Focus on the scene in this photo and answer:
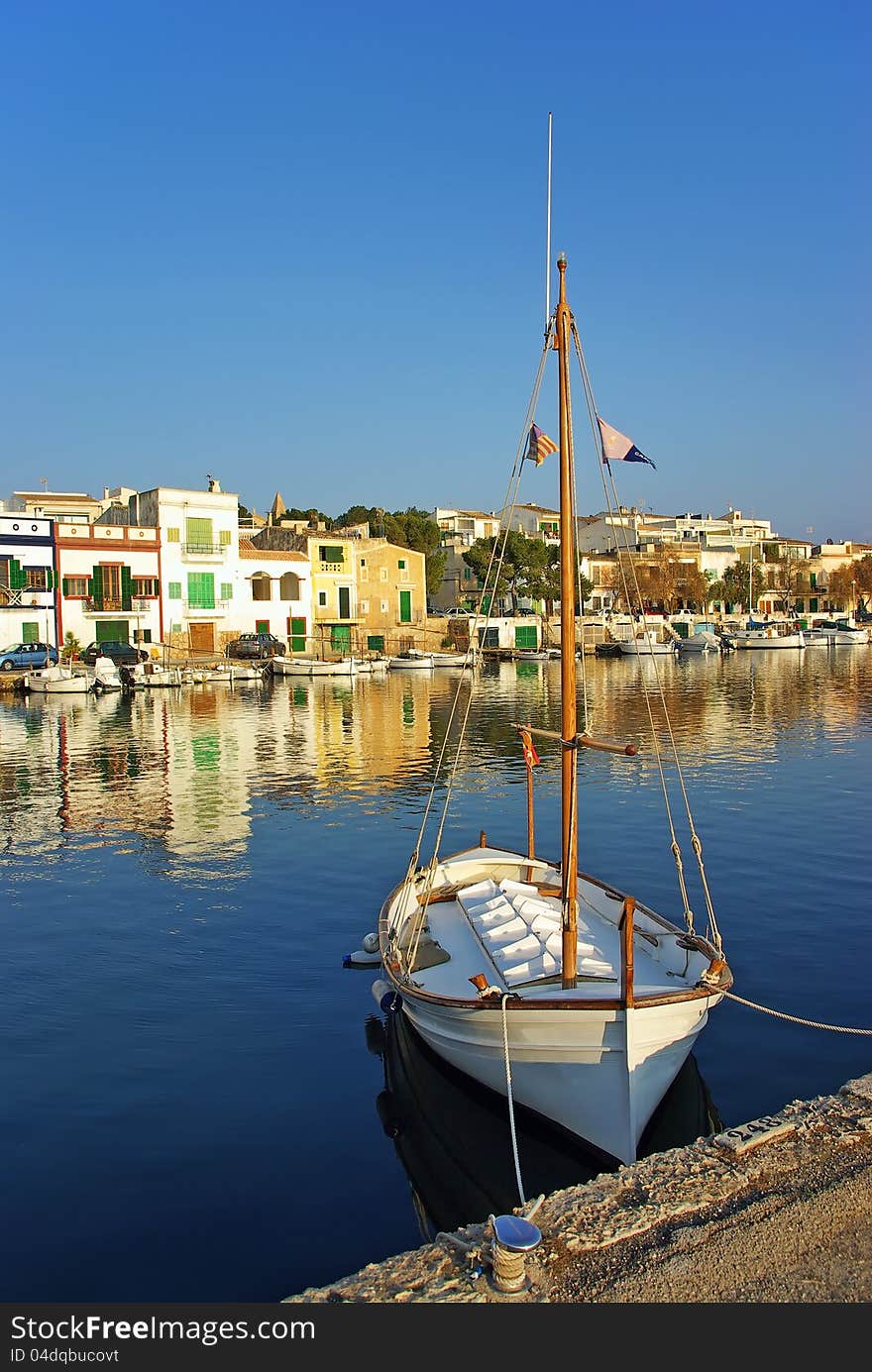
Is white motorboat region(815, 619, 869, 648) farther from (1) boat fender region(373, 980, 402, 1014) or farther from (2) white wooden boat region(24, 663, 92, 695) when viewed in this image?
(1) boat fender region(373, 980, 402, 1014)

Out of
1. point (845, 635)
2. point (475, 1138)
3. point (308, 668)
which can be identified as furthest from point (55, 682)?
point (845, 635)

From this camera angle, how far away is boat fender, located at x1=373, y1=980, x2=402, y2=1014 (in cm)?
1211

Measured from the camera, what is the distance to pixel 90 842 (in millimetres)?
22000

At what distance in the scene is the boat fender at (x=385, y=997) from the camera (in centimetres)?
1211

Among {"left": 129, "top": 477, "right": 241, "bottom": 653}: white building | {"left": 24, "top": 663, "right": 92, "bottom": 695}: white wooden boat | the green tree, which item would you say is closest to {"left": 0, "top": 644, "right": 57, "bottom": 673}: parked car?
{"left": 24, "top": 663, "right": 92, "bottom": 695}: white wooden boat

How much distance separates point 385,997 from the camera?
40.5ft

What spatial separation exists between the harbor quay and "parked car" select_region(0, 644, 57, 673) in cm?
5552

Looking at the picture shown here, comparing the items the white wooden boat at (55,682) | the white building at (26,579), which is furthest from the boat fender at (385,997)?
the white building at (26,579)

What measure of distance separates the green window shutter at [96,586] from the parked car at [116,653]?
2.58m

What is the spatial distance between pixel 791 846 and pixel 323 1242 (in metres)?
14.8

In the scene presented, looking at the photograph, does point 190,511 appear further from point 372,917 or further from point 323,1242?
point 323,1242

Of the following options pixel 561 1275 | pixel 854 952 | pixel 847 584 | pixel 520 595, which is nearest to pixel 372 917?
pixel 854 952

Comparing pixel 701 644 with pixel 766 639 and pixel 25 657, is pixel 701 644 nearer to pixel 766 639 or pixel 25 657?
pixel 766 639

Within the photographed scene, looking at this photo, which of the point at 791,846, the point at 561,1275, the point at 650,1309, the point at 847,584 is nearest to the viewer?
the point at 650,1309
